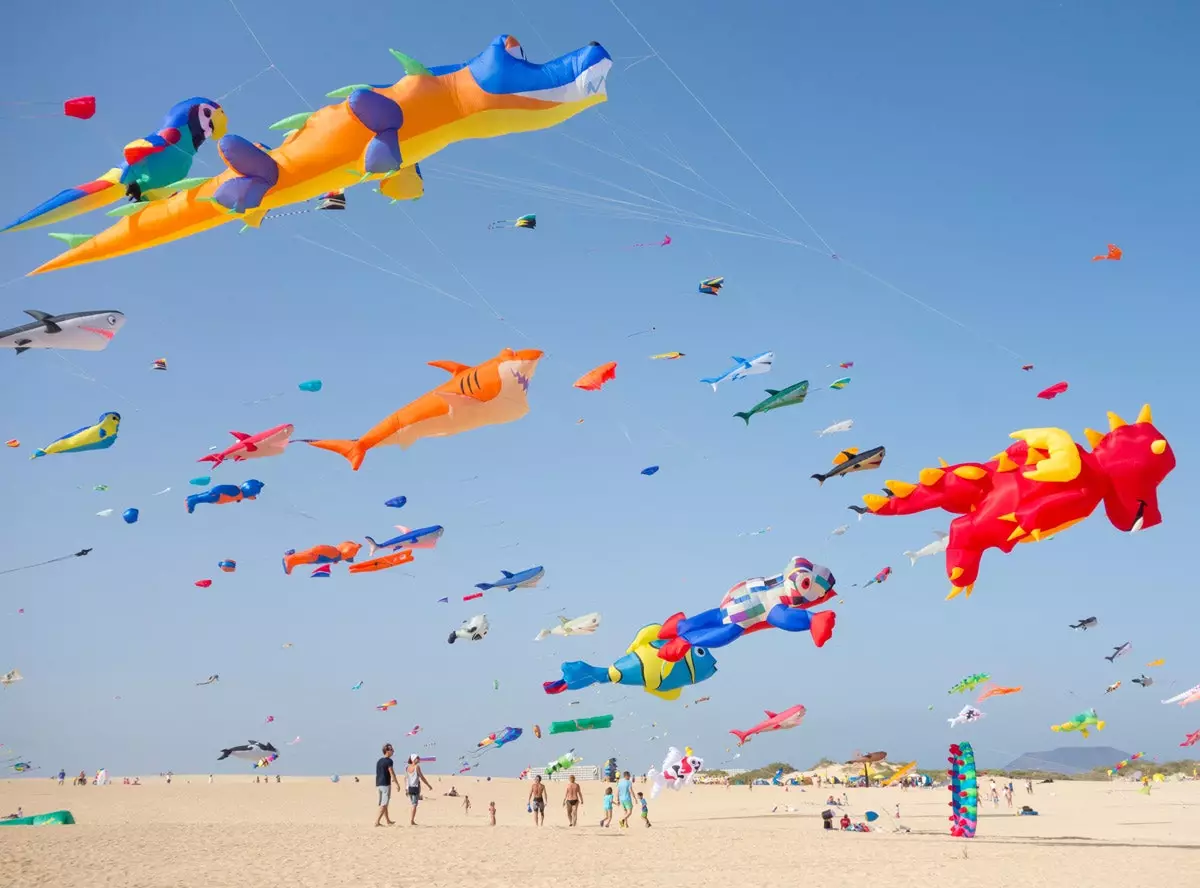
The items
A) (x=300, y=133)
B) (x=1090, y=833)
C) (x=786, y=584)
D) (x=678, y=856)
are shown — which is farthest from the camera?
(x=1090, y=833)

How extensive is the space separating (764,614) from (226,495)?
10050 millimetres

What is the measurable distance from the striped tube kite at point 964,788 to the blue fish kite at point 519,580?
830cm

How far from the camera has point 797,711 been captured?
2006 cm

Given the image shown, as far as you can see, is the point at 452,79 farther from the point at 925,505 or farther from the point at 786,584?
the point at 786,584

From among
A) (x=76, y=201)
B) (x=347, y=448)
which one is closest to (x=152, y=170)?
(x=76, y=201)

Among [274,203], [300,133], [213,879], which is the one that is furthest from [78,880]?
[300,133]

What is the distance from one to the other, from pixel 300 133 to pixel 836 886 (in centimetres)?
955

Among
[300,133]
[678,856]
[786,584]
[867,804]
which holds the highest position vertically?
[300,133]

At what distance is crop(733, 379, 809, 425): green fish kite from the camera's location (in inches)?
603

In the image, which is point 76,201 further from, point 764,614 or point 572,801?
point 572,801

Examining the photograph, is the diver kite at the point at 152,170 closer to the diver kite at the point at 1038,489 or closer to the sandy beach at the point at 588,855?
the sandy beach at the point at 588,855

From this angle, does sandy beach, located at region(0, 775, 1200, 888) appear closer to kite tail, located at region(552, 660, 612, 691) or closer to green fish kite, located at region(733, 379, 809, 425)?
kite tail, located at region(552, 660, 612, 691)

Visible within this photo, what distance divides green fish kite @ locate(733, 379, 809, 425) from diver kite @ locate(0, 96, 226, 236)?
9075 mm

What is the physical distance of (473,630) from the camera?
19.7 metres
